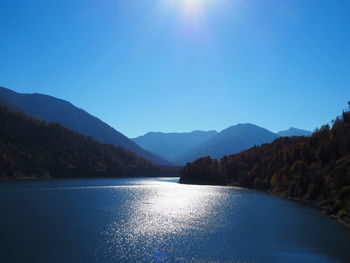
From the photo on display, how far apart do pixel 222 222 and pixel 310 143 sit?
110189 mm

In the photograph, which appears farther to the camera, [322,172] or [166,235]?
[322,172]

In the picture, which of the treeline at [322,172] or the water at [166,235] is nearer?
the water at [166,235]

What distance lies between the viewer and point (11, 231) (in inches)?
2800

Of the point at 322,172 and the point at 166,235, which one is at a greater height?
the point at 322,172

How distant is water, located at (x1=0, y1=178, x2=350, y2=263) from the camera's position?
5694 centimetres

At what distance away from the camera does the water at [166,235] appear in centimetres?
5694

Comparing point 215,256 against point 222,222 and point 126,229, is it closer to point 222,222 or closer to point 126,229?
point 126,229

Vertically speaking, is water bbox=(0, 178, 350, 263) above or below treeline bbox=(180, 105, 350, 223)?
below

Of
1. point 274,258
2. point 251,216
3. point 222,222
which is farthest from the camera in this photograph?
point 251,216

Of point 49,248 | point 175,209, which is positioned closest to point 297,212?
point 175,209

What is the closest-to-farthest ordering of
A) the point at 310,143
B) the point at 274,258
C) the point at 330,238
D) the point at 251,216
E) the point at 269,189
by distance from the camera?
1. the point at 274,258
2. the point at 330,238
3. the point at 251,216
4. the point at 310,143
5. the point at 269,189

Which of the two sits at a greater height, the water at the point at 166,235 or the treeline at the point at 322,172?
the treeline at the point at 322,172

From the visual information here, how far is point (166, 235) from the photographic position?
239 ft

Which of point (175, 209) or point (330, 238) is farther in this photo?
point (175, 209)
